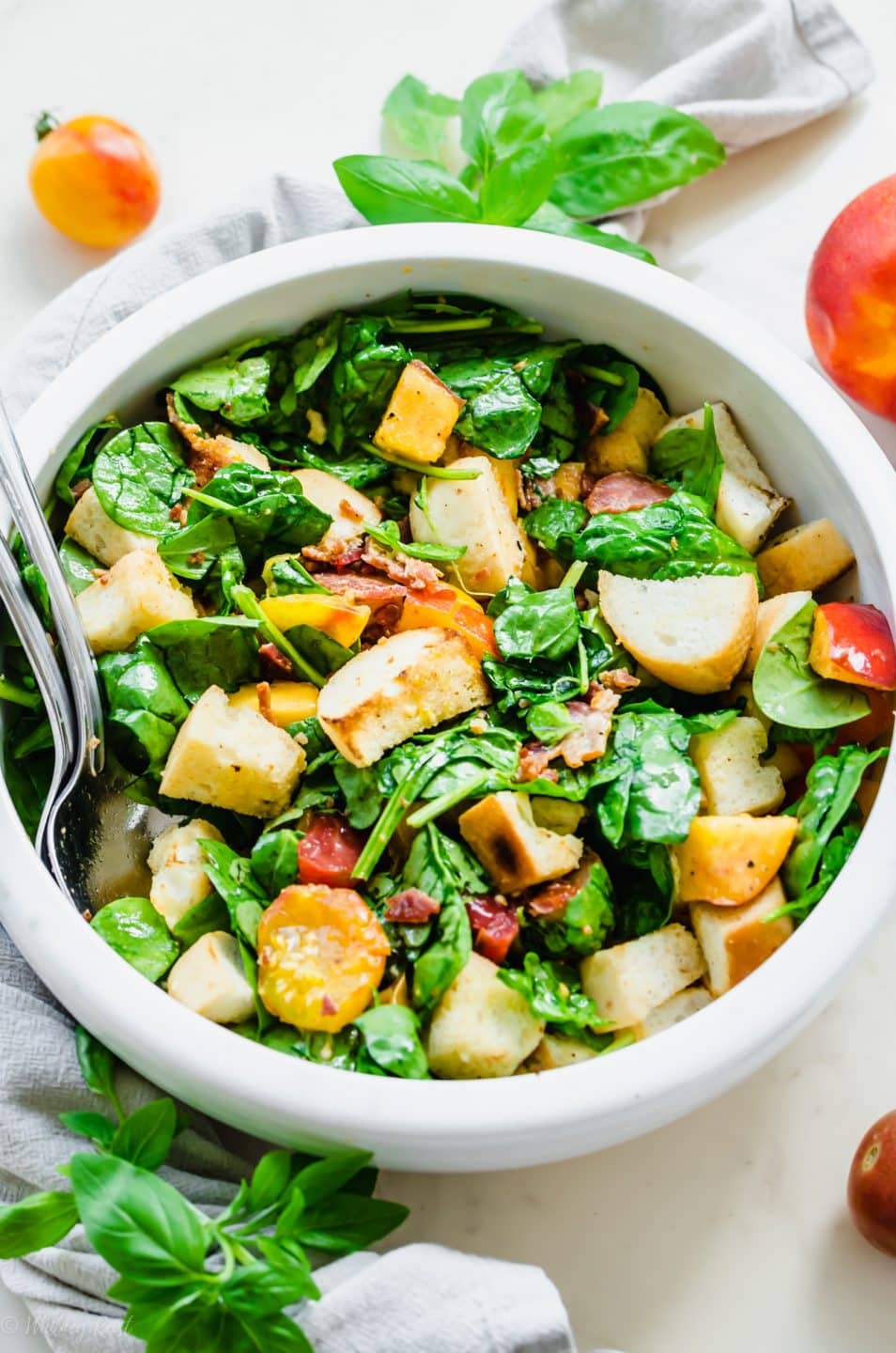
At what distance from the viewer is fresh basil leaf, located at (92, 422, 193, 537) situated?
212cm

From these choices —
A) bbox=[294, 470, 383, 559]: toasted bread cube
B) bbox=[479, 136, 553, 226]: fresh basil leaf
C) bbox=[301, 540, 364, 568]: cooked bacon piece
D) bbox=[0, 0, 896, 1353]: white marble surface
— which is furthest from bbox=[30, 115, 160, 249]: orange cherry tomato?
bbox=[301, 540, 364, 568]: cooked bacon piece

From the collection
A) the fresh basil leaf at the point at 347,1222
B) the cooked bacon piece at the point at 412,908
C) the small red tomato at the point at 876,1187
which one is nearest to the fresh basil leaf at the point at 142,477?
the cooked bacon piece at the point at 412,908

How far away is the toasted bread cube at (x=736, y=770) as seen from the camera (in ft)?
6.53

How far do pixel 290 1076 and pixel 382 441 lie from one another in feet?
3.25

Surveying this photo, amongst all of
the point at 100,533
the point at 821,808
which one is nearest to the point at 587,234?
the point at 100,533

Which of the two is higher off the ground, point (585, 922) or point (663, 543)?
point (663, 543)

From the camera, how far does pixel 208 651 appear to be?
208cm

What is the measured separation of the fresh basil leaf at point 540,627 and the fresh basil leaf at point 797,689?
0.93ft

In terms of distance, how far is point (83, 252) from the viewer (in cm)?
275

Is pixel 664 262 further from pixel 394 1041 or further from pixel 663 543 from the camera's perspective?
pixel 394 1041

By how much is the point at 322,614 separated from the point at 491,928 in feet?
1.72

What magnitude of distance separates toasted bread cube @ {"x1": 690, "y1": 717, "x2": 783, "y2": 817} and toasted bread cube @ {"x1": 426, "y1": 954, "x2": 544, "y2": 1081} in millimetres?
407

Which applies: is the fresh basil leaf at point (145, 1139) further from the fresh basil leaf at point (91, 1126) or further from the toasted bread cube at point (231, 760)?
the toasted bread cube at point (231, 760)

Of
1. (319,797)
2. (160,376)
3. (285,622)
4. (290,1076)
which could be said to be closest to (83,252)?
(160,376)
